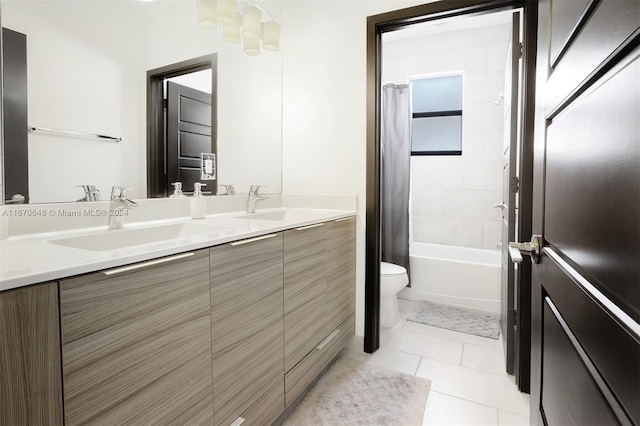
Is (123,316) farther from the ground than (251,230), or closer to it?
closer to it

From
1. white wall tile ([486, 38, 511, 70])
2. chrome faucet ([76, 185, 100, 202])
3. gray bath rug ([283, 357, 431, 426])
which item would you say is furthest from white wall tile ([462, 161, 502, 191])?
chrome faucet ([76, 185, 100, 202])

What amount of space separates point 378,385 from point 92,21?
2.09m

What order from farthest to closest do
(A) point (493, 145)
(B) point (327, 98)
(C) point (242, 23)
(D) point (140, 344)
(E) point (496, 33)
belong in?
(A) point (493, 145)
(E) point (496, 33)
(B) point (327, 98)
(C) point (242, 23)
(D) point (140, 344)

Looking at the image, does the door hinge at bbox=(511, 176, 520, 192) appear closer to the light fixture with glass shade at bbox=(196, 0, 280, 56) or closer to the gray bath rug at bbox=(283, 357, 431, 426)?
the gray bath rug at bbox=(283, 357, 431, 426)

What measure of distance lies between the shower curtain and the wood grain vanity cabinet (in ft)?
4.01

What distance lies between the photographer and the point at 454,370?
1.93 meters

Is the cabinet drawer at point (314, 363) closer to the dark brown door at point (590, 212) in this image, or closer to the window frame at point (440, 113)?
the dark brown door at point (590, 212)

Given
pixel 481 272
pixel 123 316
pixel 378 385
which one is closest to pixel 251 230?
pixel 123 316

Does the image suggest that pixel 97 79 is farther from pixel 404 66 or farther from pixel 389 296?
pixel 404 66

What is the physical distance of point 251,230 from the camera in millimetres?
1236

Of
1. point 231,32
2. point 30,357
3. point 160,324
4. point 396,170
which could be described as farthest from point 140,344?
point 396,170

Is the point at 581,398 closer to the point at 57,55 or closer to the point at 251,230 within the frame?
the point at 251,230

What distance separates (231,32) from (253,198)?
94 cm

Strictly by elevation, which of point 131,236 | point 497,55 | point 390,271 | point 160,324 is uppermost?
point 497,55
